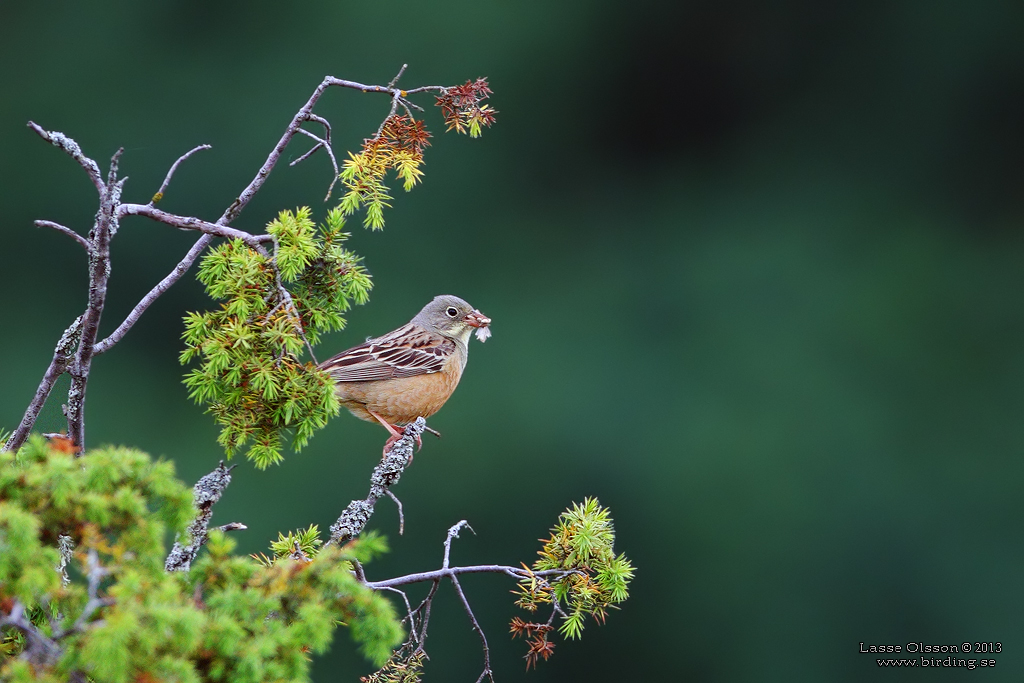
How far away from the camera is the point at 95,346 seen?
2.60 metres

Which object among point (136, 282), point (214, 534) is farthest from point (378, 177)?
point (136, 282)

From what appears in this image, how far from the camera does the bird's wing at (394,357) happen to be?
14.3 feet

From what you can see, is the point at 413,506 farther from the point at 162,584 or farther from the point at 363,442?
the point at 162,584

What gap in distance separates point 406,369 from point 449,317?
0.47m

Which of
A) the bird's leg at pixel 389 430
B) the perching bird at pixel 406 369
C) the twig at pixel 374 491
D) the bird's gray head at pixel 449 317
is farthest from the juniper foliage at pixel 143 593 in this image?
the bird's gray head at pixel 449 317

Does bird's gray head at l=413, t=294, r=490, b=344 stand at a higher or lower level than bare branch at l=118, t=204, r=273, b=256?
higher

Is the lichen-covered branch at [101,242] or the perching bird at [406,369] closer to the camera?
the lichen-covered branch at [101,242]

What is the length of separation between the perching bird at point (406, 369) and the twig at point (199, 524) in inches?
57.8

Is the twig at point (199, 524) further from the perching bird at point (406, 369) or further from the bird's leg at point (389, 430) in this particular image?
the perching bird at point (406, 369)

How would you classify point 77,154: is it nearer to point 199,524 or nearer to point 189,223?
point 189,223

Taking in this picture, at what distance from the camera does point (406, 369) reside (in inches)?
174

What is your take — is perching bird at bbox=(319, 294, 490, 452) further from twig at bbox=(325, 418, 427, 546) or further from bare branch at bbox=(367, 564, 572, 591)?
bare branch at bbox=(367, 564, 572, 591)

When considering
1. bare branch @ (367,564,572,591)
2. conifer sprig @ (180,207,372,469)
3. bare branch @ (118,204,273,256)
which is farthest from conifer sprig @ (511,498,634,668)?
bare branch @ (118,204,273,256)

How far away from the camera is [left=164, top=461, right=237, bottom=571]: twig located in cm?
253
